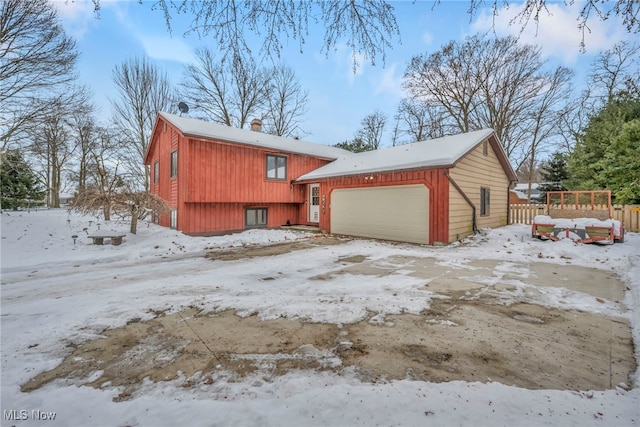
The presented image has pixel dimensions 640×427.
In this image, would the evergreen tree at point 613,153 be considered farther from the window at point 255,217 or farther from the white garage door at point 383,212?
the window at point 255,217

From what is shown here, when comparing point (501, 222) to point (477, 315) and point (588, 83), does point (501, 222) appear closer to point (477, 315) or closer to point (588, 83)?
point (477, 315)

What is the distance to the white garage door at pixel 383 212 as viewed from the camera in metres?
9.07

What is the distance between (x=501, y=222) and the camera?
40.1ft

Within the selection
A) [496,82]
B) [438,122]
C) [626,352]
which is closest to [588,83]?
[496,82]

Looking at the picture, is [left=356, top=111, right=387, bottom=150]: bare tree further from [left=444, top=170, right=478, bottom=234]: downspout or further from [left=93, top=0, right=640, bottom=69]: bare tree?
[left=93, top=0, right=640, bottom=69]: bare tree

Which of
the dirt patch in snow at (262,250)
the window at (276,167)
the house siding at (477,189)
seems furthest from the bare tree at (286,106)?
the dirt patch in snow at (262,250)

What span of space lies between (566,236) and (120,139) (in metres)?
25.0

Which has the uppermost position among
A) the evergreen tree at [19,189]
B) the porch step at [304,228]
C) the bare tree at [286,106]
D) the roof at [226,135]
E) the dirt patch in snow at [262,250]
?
the bare tree at [286,106]

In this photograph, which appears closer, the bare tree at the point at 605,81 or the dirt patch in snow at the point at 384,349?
the dirt patch in snow at the point at 384,349

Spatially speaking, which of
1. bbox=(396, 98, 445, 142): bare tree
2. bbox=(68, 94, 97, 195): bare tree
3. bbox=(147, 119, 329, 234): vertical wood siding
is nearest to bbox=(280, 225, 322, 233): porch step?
bbox=(147, 119, 329, 234): vertical wood siding

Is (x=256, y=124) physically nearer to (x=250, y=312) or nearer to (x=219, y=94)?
(x=219, y=94)

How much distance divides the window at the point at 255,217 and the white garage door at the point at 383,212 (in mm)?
3402

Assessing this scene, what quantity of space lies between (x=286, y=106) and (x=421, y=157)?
1639cm

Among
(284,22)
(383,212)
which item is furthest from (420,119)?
(284,22)
